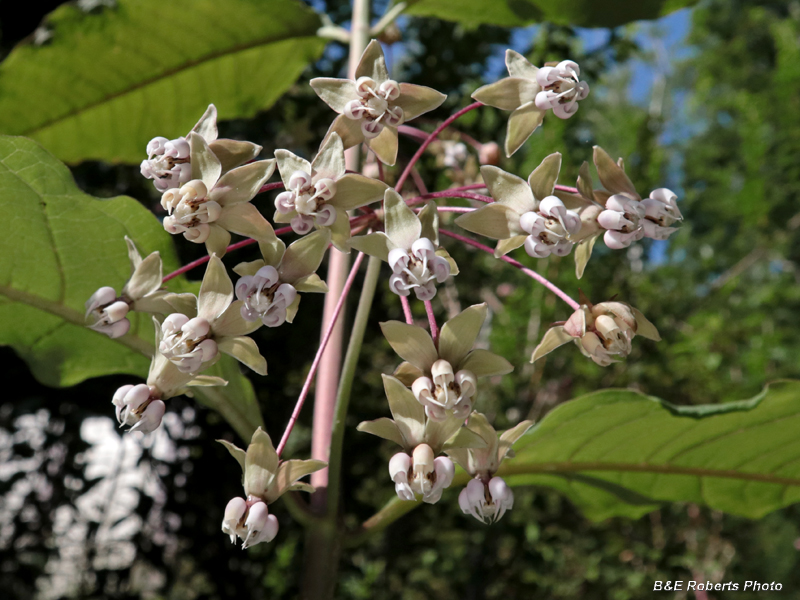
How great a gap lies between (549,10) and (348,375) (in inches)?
26.2

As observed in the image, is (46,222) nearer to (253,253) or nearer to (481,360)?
A: (481,360)

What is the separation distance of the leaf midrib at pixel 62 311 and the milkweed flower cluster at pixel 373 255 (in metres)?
0.18

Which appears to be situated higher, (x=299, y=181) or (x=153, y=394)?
(x=299, y=181)

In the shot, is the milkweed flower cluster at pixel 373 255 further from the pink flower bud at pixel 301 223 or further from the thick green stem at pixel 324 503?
the thick green stem at pixel 324 503

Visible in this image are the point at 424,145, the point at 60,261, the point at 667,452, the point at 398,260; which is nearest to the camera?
the point at 398,260

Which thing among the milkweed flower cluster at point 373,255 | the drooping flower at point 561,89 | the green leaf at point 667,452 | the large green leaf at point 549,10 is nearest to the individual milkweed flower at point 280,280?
the milkweed flower cluster at point 373,255

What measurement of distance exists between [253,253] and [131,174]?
2.46 feet

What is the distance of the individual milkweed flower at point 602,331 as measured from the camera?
0.54m

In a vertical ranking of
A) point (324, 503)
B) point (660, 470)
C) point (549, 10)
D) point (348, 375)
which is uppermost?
point (549, 10)

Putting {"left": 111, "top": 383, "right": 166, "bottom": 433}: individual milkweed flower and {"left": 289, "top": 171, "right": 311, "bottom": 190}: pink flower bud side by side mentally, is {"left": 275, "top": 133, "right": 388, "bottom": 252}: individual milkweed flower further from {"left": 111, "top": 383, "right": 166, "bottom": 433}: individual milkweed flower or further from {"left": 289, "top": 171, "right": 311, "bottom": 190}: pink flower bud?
{"left": 111, "top": 383, "right": 166, "bottom": 433}: individual milkweed flower

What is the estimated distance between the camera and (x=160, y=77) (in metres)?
1.11

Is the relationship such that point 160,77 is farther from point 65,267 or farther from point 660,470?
point 660,470

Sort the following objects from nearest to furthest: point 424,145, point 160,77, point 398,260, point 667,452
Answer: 1. point 398,260
2. point 424,145
3. point 667,452
4. point 160,77

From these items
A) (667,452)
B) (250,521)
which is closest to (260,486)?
(250,521)
